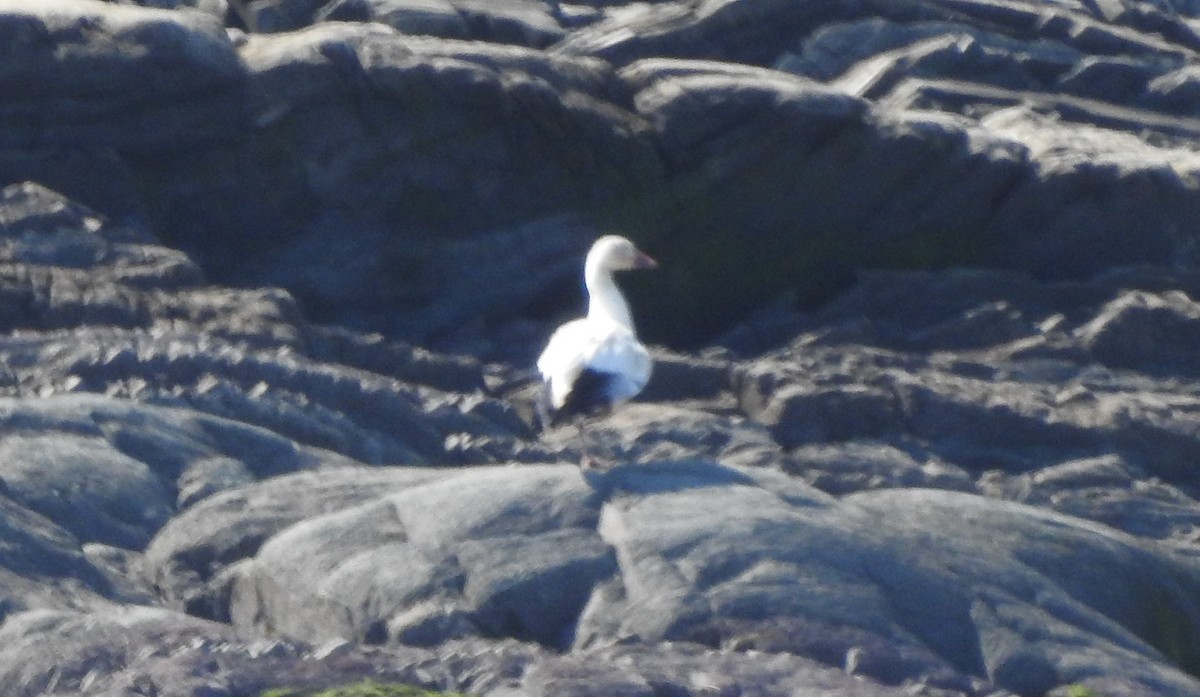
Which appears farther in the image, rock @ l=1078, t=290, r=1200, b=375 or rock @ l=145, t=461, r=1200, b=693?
rock @ l=1078, t=290, r=1200, b=375

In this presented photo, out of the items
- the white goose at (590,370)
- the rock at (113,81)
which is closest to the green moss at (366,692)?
the white goose at (590,370)

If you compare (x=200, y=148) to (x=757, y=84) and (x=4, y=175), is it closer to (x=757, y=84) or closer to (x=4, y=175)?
(x=4, y=175)

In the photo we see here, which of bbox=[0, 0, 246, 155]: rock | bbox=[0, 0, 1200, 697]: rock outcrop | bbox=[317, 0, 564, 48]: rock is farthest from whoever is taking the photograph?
bbox=[317, 0, 564, 48]: rock

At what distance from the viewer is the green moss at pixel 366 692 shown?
27.9 ft

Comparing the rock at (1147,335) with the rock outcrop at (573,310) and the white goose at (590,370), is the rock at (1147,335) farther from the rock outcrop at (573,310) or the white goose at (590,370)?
the white goose at (590,370)

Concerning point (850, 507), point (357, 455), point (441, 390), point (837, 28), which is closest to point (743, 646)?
point (850, 507)

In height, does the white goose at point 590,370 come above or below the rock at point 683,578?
below

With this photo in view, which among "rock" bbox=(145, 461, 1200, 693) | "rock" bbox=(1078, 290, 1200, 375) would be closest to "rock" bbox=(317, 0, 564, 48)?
"rock" bbox=(1078, 290, 1200, 375)

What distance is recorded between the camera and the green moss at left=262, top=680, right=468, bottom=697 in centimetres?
851

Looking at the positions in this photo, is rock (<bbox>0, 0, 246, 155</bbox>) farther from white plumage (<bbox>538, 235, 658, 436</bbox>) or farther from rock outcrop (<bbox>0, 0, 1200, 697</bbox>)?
white plumage (<bbox>538, 235, 658, 436</bbox>)

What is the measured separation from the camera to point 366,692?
8.54m

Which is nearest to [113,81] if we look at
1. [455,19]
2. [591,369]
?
[455,19]

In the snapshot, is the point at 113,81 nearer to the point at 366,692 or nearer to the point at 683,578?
the point at 683,578

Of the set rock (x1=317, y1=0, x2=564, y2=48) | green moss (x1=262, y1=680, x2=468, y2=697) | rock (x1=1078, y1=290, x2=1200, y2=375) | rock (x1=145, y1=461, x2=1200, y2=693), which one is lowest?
rock (x1=1078, y1=290, x2=1200, y2=375)
